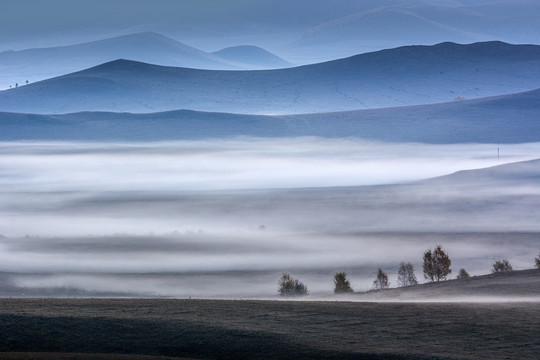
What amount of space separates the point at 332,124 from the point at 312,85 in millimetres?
57057

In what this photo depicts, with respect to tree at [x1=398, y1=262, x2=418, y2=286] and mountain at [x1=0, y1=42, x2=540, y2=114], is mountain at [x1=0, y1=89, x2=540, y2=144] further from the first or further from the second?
tree at [x1=398, y1=262, x2=418, y2=286]

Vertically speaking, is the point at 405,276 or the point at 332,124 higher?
the point at 332,124

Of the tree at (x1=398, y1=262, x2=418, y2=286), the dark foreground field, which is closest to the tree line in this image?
the tree at (x1=398, y1=262, x2=418, y2=286)

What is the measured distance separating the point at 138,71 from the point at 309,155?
8874 centimetres

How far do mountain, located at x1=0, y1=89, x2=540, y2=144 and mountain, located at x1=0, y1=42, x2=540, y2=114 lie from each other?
126 feet

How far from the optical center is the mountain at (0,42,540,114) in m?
181

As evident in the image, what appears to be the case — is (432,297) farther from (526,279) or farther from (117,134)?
(117,134)

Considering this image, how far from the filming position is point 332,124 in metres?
133

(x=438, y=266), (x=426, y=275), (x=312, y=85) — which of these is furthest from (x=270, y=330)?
(x=312, y=85)

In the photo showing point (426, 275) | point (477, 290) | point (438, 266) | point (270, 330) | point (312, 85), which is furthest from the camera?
point (312, 85)

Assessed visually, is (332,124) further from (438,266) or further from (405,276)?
(438,266)

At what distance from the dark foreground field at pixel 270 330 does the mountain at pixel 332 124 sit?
4173 inches

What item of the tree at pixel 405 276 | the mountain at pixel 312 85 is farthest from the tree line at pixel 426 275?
the mountain at pixel 312 85

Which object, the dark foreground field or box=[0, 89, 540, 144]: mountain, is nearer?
the dark foreground field
